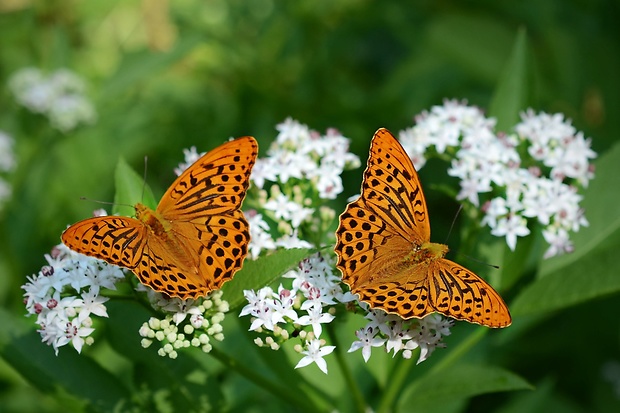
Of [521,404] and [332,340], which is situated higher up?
[332,340]

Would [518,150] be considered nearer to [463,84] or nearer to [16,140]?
[463,84]

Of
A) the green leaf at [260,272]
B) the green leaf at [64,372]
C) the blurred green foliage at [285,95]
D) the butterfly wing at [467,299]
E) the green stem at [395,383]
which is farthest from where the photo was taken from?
the blurred green foliage at [285,95]

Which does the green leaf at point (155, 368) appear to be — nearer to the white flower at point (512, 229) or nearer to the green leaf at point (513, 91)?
the white flower at point (512, 229)

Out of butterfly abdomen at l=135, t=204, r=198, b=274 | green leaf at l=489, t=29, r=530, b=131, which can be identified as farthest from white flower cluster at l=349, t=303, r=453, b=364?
green leaf at l=489, t=29, r=530, b=131

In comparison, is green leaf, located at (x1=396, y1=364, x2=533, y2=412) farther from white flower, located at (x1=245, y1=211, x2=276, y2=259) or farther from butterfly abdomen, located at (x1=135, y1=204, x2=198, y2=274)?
butterfly abdomen, located at (x1=135, y1=204, x2=198, y2=274)

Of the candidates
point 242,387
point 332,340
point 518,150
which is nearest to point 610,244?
point 518,150

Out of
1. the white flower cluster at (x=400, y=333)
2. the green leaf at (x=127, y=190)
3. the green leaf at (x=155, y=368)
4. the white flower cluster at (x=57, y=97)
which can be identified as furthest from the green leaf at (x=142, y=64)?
the white flower cluster at (x=400, y=333)
